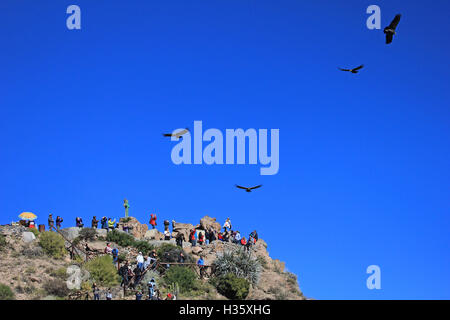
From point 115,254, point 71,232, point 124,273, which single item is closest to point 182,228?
point 115,254

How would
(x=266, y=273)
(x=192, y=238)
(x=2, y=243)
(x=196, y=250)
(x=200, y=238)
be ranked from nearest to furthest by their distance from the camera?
(x=2, y=243), (x=266, y=273), (x=196, y=250), (x=192, y=238), (x=200, y=238)

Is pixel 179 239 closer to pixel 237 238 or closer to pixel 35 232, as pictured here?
pixel 237 238

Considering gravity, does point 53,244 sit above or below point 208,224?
below

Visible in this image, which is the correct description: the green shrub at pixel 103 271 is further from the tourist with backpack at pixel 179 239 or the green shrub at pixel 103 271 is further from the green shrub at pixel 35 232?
the tourist with backpack at pixel 179 239

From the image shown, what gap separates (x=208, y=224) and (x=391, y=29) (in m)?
25.0

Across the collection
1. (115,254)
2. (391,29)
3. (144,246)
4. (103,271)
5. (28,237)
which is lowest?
(103,271)

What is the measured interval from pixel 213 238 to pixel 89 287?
45.4ft

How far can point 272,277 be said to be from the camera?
160 ft

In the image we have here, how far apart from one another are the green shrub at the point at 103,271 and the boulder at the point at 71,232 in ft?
17.2

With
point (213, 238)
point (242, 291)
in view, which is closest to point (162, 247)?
point (213, 238)

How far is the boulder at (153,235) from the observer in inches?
2113

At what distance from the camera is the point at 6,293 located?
1569 inches
